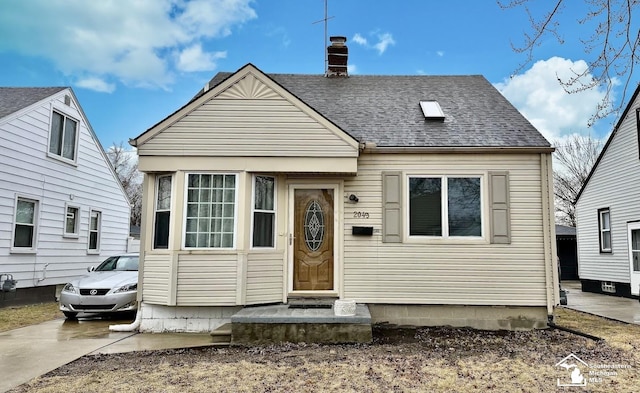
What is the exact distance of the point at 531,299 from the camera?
734 centimetres

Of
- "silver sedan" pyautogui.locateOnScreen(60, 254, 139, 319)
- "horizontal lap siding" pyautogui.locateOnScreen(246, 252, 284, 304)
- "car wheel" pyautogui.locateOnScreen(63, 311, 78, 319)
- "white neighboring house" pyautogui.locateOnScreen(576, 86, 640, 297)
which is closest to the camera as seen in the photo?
"horizontal lap siding" pyautogui.locateOnScreen(246, 252, 284, 304)

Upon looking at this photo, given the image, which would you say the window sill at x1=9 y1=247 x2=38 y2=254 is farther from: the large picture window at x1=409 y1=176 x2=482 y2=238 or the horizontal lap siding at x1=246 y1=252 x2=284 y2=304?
the large picture window at x1=409 y1=176 x2=482 y2=238

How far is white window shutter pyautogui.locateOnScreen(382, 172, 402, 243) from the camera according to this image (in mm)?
7535

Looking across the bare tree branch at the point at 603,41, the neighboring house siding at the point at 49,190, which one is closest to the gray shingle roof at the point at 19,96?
the neighboring house siding at the point at 49,190

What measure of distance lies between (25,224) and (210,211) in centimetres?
670

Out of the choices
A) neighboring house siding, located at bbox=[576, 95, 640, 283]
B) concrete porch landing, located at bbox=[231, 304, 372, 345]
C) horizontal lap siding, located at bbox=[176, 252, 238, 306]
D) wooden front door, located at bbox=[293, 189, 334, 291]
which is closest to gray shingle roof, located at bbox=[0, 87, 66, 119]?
horizontal lap siding, located at bbox=[176, 252, 238, 306]

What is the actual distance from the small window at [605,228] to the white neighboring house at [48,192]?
1643cm

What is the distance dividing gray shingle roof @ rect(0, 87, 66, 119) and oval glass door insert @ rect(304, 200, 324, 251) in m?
8.10

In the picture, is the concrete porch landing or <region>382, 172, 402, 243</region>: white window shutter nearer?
the concrete porch landing

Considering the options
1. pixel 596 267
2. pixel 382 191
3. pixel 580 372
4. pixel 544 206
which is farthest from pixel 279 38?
pixel 596 267

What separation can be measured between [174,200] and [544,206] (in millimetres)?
6418

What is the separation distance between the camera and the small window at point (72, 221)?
12.4 meters

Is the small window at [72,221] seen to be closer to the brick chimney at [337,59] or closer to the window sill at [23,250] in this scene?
the window sill at [23,250]

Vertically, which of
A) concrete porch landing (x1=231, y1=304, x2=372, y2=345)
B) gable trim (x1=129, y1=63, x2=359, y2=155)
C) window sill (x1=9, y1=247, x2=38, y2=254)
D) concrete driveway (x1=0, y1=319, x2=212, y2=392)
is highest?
gable trim (x1=129, y1=63, x2=359, y2=155)
